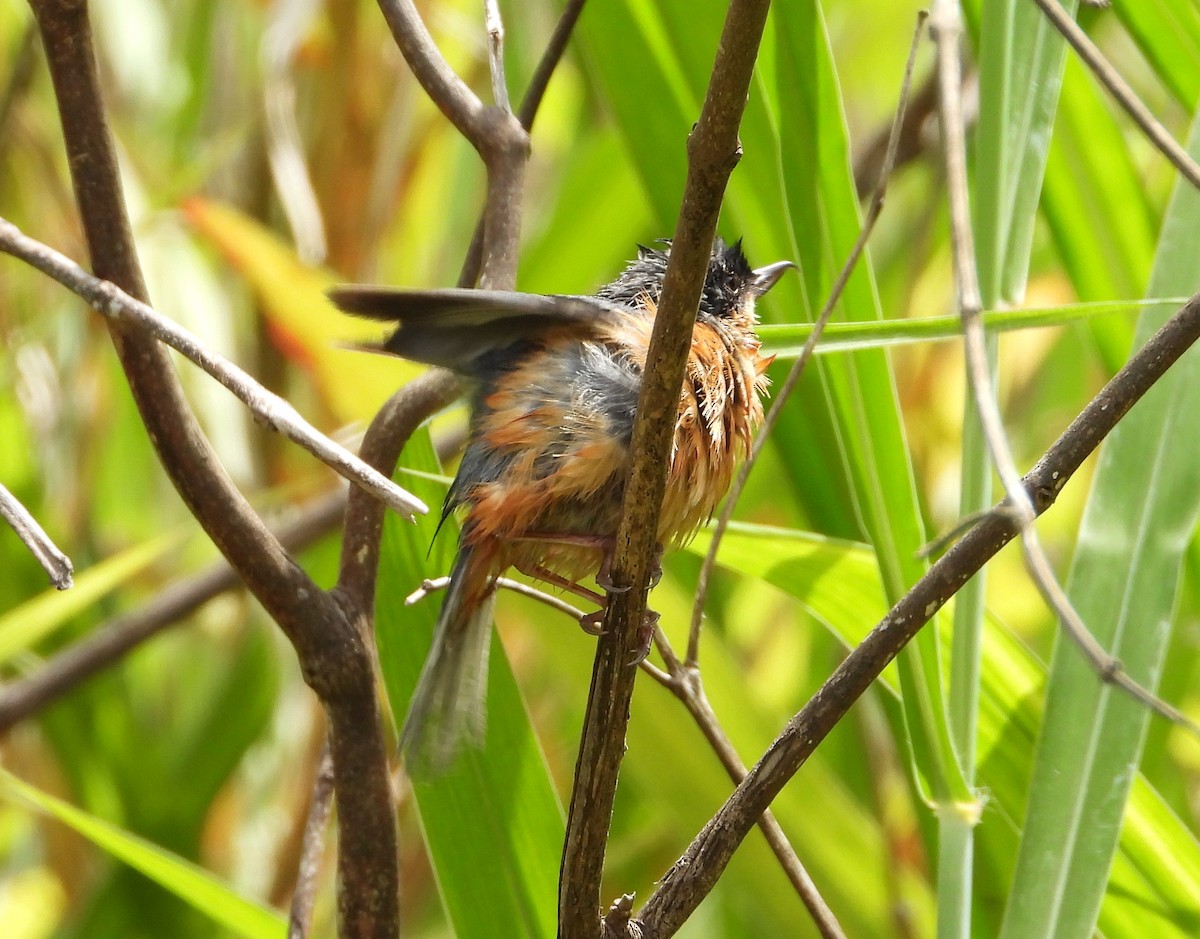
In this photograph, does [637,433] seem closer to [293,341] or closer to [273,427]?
Result: [273,427]

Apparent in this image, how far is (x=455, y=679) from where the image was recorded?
5.30 ft

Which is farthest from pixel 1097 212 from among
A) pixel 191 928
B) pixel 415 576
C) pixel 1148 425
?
pixel 191 928

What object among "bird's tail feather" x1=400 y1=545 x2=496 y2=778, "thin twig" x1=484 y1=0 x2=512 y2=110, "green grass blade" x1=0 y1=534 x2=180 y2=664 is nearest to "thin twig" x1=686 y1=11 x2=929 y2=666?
"bird's tail feather" x1=400 y1=545 x2=496 y2=778

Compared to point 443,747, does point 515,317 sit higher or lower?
higher

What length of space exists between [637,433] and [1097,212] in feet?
3.30

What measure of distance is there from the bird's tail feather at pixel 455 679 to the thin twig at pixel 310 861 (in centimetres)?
11

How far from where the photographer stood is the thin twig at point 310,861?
4.89ft

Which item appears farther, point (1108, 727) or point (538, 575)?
point (538, 575)

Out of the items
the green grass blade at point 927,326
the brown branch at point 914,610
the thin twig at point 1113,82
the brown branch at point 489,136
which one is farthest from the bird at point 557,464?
the thin twig at point 1113,82

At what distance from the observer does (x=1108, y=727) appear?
1392mm

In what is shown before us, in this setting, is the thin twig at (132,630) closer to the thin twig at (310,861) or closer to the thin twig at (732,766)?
the thin twig at (310,861)

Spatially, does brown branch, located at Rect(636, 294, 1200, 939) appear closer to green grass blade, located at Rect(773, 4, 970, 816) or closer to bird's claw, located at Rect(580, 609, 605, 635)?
green grass blade, located at Rect(773, 4, 970, 816)

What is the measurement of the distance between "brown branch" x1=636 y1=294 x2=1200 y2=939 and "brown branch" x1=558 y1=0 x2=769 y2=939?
0.10 metres

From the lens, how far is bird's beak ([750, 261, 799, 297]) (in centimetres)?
185
